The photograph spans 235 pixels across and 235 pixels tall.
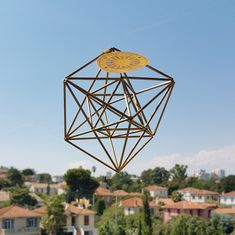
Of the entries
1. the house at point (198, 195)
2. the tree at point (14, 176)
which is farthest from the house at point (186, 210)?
the tree at point (14, 176)

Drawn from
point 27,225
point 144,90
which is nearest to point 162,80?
point 144,90

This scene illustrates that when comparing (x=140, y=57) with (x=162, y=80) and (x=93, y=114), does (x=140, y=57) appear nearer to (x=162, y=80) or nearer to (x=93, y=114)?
(x=162, y=80)

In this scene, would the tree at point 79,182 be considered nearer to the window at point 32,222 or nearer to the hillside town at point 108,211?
the hillside town at point 108,211

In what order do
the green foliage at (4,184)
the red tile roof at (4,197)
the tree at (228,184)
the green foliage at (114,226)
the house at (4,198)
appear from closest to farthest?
the green foliage at (114,226), the house at (4,198), the red tile roof at (4,197), the green foliage at (4,184), the tree at (228,184)

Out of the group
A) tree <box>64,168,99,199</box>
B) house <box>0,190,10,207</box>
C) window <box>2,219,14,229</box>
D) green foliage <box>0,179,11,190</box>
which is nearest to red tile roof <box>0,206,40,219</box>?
window <box>2,219,14,229</box>

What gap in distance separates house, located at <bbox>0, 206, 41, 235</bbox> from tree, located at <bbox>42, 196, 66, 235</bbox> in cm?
218

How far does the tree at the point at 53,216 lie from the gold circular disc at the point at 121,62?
43109 millimetres

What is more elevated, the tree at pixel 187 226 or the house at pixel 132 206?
the house at pixel 132 206

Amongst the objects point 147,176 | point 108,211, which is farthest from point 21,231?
point 147,176

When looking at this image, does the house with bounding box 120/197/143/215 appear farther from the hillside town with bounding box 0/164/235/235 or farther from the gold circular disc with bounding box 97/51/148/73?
the gold circular disc with bounding box 97/51/148/73

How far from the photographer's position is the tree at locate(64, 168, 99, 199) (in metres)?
81.2

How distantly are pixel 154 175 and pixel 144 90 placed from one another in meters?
129

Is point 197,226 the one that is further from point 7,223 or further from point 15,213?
point 7,223

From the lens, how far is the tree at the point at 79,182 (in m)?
81.2
